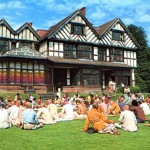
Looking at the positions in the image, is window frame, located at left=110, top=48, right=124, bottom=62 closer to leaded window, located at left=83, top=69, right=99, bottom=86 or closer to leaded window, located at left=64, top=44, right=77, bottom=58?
leaded window, located at left=83, top=69, right=99, bottom=86

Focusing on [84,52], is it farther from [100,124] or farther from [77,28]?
[100,124]

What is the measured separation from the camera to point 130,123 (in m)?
12.6

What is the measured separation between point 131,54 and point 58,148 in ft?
130

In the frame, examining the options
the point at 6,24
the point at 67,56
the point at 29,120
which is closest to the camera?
the point at 29,120

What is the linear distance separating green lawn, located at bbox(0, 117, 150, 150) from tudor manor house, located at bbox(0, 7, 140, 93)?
22789mm

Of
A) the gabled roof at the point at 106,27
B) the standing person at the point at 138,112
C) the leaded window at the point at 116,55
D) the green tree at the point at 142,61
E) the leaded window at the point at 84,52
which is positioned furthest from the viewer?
the green tree at the point at 142,61

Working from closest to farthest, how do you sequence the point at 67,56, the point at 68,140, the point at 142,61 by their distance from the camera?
1. the point at 68,140
2. the point at 67,56
3. the point at 142,61

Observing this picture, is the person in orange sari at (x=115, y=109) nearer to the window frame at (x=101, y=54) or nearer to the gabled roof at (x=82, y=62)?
the gabled roof at (x=82, y=62)

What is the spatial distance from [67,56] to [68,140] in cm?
3082

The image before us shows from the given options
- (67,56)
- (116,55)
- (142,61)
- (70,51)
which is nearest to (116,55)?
(116,55)

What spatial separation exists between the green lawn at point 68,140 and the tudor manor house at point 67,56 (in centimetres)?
2279

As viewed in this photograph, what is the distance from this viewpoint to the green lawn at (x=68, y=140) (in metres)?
9.50

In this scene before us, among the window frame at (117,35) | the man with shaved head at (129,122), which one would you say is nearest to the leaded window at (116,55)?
the window frame at (117,35)

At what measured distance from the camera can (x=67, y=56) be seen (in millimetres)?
41031
